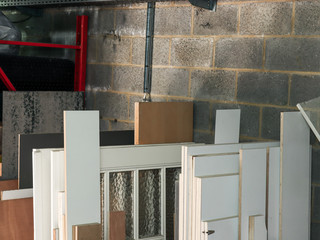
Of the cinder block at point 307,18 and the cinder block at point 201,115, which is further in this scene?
the cinder block at point 201,115

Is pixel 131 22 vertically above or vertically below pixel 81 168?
above

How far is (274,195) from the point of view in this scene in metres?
2.05

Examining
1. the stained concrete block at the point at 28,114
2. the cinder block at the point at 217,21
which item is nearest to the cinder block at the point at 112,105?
the stained concrete block at the point at 28,114

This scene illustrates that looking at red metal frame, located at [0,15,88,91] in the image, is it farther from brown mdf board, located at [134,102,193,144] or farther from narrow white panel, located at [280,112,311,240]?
narrow white panel, located at [280,112,311,240]

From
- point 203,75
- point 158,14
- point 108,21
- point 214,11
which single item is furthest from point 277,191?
point 108,21

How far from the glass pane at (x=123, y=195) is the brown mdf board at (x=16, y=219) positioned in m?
0.35

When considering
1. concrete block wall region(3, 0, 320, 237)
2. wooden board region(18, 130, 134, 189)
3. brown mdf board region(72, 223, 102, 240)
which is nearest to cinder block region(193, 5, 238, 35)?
concrete block wall region(3, 0, 320, 237)

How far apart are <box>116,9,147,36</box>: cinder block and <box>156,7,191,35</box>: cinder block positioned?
0.33 feet

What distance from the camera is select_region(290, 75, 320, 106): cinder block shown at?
2213 mm

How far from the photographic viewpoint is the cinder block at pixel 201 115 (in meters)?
2.66

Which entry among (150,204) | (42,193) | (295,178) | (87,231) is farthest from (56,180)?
(295,178)

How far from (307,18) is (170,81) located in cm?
86

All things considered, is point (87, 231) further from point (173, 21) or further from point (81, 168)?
point (173, 21)

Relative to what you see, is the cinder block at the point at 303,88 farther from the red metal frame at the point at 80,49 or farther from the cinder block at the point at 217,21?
the red metal frame at the point at 80,49
